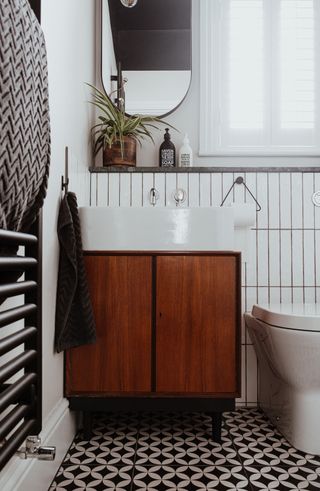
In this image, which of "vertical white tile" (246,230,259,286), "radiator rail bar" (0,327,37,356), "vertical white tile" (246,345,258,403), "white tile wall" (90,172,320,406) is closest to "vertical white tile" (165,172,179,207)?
"white tile wall" (90,172,320,406)

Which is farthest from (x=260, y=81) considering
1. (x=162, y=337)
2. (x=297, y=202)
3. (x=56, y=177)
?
(x=162, y=337)

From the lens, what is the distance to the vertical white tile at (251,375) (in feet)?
5.99

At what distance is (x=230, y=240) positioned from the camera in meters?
1.45

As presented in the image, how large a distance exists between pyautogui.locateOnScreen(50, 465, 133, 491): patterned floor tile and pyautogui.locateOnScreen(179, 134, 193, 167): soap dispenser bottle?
1.30 meters

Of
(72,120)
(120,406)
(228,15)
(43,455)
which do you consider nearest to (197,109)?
(228,15)

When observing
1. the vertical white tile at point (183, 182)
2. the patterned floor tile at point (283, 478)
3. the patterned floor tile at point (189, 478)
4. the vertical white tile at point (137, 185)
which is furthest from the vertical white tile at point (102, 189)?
the patterned floor tile at point (283, 478)

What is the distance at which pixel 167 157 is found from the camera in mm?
1965

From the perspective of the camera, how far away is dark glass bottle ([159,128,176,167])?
1.96m

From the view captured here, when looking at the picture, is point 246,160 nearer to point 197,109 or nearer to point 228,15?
point 197,109

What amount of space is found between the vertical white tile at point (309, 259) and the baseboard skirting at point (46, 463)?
1.17m

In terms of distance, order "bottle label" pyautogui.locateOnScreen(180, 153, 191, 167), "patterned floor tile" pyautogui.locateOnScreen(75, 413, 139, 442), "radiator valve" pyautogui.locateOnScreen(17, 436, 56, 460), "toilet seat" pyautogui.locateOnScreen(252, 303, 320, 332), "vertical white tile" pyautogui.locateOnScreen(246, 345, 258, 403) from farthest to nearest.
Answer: "bottle label" pyautogui.locateOnScreen(180, 153, 191, 167) < "vertical white tile" pyautogui.locateOnScreen(246, 345, 258, 403) < "patterned floor tile" pyautogui.locateOnScreen(75, 413, 139, 442) < "toilet seat" pyautogui.locateOnScreen(252, 303, 320, 332) < "radiator valve" pyautogui.locateOnScreen(17, 436, 56, 460)

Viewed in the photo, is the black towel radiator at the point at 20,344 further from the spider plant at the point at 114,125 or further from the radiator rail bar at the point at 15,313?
the spider plant at the point at 114,125

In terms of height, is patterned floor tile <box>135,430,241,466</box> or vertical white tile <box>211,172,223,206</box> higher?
vertical white tile <box>211,172,223,206</box>

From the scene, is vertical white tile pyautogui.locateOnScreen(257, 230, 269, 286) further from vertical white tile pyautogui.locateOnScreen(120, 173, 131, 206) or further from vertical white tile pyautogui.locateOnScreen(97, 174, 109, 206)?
vertical white tile pyautogui.locateOnScreen(97, 174, 109, 206)
